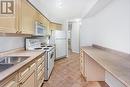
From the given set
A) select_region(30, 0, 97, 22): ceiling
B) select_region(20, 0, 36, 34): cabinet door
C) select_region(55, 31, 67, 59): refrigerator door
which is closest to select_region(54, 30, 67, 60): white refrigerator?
select_region(55, 31, 67, 59): refrigerator door

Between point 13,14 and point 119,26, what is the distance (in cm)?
202

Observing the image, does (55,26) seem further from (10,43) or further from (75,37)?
(10,43)

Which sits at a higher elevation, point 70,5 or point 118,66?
point 70,5

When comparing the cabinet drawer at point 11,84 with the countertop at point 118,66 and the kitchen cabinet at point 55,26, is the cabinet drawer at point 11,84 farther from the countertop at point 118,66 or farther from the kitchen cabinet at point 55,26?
the kitchen cabinet at point 55,26

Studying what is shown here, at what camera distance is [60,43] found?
7.09m

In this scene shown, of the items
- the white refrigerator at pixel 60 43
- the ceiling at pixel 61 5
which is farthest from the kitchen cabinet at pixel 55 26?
the ceiling at pixel 61 5

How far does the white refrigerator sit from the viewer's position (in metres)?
6.89

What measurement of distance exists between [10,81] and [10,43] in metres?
1.63

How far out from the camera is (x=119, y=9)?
2873 millimetres

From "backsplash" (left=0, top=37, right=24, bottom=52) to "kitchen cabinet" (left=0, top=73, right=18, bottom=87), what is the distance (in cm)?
116

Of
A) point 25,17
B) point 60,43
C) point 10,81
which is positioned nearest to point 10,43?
point 25,17

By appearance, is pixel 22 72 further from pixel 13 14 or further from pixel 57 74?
pixel 57 74

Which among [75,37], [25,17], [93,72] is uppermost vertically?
[25,17]

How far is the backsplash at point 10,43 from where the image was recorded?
260cm
